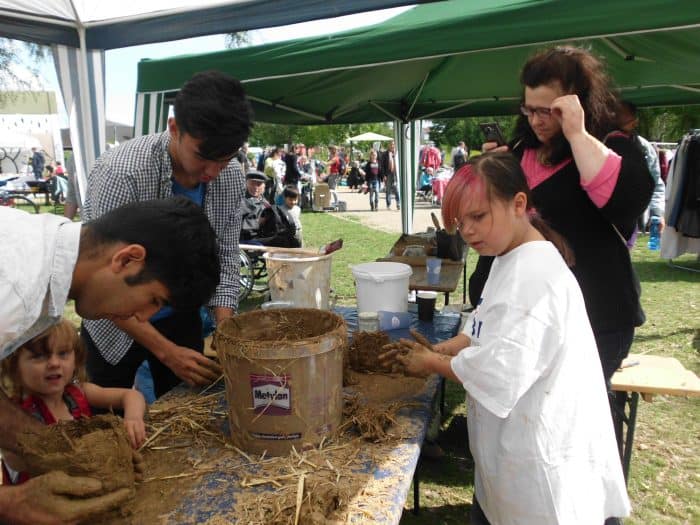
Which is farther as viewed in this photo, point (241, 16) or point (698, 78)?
point (698, 78)

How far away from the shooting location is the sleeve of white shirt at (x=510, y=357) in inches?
55.7

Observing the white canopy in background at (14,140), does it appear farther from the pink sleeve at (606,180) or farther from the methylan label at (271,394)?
the pink sleeve at (606,180)

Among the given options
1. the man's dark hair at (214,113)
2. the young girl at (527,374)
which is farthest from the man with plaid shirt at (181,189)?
the young girl at (527,374)

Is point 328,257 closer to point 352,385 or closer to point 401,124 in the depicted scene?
point 352,385

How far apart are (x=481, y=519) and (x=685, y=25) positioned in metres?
2.28

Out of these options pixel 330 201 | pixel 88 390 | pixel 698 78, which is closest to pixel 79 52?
pixel 88 390

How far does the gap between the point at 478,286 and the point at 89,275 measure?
154cm

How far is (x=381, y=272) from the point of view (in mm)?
2844

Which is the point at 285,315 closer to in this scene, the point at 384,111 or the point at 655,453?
the point at 655,453

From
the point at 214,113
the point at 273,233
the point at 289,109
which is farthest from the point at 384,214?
the point at 214,113

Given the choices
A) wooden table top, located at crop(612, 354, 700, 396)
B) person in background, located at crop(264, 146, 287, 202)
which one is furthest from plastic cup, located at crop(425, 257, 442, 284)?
person in background, located at crop(264, 146, 287, 202)

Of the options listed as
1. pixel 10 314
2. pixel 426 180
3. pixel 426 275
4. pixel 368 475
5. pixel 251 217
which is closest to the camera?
pixel 10 314

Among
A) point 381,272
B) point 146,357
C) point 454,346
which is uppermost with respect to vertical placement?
point 381,272

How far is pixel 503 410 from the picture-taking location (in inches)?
56.6
